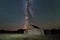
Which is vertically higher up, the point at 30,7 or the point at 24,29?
the point at 30,7

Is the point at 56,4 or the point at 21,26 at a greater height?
the point at 56,4

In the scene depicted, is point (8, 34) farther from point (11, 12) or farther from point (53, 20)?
point (53, 20)

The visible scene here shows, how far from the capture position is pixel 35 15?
0.98 metres

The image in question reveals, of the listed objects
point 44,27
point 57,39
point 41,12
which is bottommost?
point 57,39

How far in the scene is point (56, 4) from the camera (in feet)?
3.20

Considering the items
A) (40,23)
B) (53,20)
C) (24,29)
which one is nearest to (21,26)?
(24,29)

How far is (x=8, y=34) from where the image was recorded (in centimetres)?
101

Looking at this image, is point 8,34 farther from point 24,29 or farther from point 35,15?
point 35,15

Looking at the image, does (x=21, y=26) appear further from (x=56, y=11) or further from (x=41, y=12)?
(x=56, y=11)

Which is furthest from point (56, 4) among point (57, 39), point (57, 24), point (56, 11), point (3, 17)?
point (3, 17)

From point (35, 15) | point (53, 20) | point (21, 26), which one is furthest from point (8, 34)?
point (53, 20)

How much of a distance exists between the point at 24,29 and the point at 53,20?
24 cm

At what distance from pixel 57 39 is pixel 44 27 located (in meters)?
0.14

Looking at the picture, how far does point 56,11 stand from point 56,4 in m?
0.05
